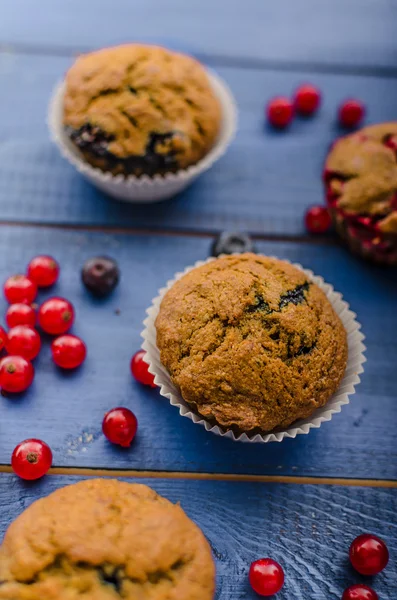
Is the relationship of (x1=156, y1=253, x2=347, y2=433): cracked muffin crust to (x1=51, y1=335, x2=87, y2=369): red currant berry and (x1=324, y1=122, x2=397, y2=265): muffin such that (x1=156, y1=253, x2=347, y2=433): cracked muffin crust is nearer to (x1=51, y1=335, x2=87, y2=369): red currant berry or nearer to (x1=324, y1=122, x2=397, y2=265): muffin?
(x1=51, y1=335, x2=87, y2=369): red currant berry

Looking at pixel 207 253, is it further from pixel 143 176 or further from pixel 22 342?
pixel 22 342

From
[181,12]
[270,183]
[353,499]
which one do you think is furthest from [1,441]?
[181,12]

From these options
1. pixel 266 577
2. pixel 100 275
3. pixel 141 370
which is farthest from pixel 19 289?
pixel 266 577

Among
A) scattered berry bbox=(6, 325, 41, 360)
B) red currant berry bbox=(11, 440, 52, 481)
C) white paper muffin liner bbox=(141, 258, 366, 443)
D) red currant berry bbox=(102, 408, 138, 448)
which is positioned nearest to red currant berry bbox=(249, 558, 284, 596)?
white paper muffin liner bbox=(141, 258, 366, 443)

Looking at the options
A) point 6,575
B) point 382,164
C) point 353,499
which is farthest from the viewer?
point 382,164

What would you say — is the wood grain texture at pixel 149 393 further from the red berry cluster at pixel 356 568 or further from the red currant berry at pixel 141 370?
the red berry cluster at pixel 356 568

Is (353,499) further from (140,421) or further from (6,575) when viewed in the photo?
(6,575)
